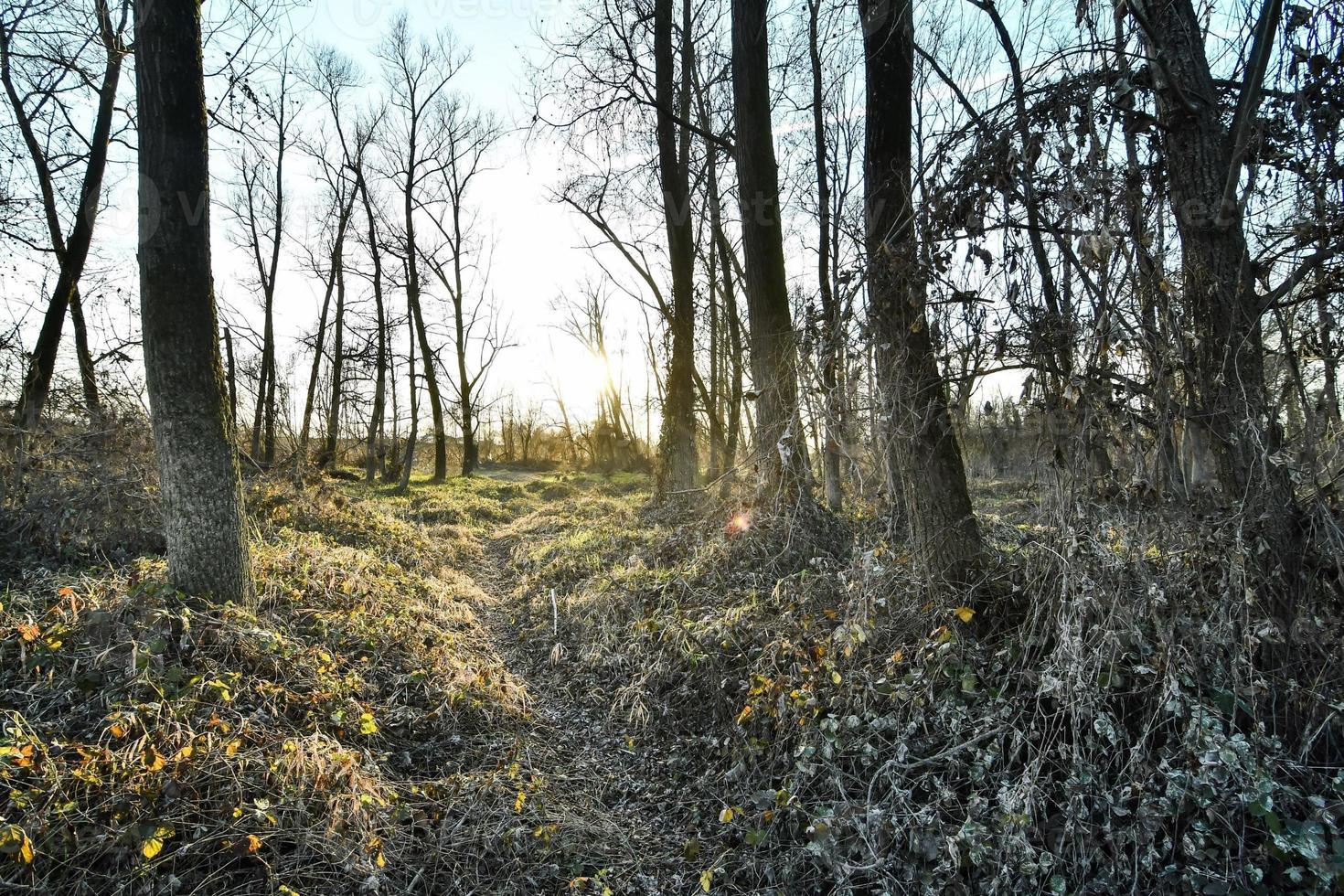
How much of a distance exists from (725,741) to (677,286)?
781 cm

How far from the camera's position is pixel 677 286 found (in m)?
10.2

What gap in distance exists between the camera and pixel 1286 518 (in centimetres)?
240

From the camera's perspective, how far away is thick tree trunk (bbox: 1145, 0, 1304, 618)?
7.87 ft

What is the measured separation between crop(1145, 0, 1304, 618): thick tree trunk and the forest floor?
0.21 m

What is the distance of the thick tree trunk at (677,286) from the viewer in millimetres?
9719

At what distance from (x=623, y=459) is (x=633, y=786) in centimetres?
2752

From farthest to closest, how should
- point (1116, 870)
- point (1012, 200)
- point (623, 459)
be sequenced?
point (623, 459)
point (1012, 200)
point (1116, 870)

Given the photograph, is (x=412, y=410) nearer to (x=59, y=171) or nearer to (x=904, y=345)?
(x=59, y=171)

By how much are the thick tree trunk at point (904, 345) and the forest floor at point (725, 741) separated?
27cm

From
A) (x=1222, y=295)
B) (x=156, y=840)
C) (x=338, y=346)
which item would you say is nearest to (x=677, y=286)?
(x=1222, y=295)

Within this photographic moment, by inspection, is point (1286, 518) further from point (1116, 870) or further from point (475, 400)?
point (475, 400)

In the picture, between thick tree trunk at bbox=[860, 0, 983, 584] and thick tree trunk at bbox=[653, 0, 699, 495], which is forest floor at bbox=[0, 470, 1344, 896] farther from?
thick tree trunk at bbox=[653, 0, 699, 495]

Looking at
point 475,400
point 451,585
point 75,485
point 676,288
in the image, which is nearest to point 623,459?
point 475,400

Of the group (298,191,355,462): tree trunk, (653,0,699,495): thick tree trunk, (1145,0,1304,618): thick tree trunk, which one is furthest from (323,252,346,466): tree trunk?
(1145,0,1304,618): thick tree trunk
